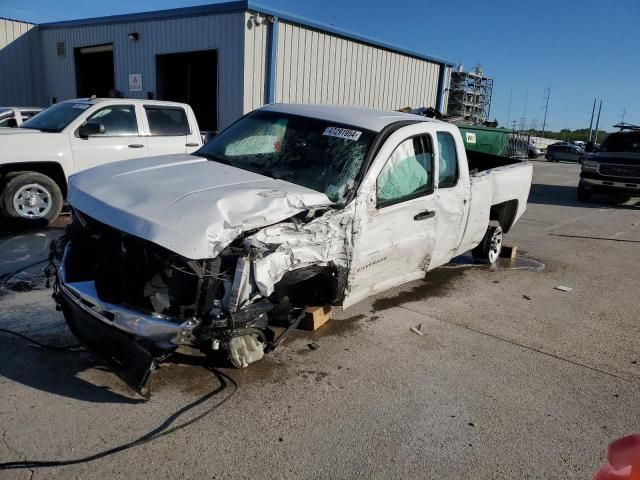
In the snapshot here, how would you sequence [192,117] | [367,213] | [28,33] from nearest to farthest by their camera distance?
[367,213]
[192,117]
[28,33]

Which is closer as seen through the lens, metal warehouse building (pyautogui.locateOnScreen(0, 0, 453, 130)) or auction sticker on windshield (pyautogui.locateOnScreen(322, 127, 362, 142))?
auction sticker on windshield (pyautogui.locateOnScreen(322, 127, 362, 142))

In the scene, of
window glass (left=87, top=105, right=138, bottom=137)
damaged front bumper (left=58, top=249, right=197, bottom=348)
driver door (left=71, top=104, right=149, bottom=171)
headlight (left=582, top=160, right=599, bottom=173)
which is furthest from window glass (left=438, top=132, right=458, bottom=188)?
headlight (left=582, top=160, right=599, bottom=173)

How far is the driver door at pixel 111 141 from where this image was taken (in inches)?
313

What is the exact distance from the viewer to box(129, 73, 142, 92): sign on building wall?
51.7 ft

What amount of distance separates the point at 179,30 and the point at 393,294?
1163 centimetres

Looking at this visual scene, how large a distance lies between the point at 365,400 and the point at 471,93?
83109mm

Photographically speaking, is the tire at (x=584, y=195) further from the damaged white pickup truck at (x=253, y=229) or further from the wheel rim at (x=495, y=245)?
the damaged white pickup truck at (x=253, y=229)

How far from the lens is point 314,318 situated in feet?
14.5

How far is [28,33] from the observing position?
1912cm


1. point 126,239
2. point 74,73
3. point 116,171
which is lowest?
point 126,239

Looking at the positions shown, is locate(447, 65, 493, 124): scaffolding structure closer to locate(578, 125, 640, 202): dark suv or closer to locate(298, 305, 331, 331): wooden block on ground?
locate(578, 125, 640, 202): dark suv

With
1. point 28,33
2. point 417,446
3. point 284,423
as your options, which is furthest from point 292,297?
point 28,33

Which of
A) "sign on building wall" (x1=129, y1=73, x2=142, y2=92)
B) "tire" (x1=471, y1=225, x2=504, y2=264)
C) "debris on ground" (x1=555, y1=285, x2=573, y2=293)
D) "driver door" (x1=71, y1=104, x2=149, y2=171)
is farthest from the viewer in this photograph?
"sign on building wall" (x1=129, y1=73, x2=142, y2=92)

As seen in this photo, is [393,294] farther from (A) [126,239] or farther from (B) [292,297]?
(A) [126,239]
